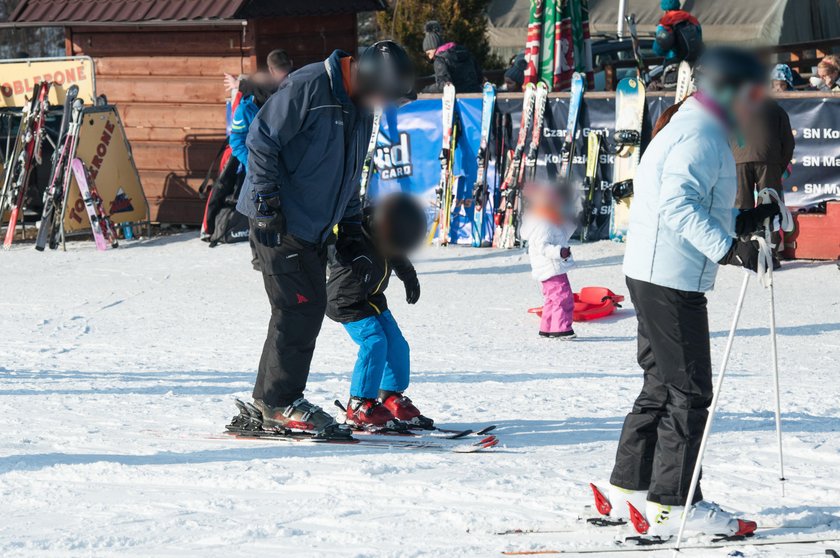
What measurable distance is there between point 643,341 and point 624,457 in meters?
0.42

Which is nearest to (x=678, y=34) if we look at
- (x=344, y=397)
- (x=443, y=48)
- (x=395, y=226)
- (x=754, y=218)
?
(x=443, y=48)

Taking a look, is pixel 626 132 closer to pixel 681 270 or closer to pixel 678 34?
pixel 678 34

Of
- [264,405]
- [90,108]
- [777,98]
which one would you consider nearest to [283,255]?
[264,405]

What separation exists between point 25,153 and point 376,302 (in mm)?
8160

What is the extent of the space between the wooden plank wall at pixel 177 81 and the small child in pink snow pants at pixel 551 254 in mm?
5800

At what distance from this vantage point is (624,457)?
4262mm

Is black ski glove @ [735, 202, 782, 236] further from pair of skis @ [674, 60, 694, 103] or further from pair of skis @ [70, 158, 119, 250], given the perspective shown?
pair of skis @ [70, 158, 119, 250]

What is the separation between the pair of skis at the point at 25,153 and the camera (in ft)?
41.2

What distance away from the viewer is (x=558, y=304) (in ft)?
26.5

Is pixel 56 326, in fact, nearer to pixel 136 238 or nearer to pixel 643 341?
pixel 136 238

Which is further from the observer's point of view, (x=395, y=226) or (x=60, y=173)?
(x=60, y=173)

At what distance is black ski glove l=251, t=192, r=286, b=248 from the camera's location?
202 inches

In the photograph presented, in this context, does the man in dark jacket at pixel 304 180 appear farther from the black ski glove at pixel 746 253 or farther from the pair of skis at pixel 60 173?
the pair of skis at pixel 60 173

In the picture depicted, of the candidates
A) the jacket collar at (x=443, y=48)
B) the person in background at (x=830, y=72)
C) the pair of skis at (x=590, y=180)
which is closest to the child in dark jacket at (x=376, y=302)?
the pair of skis at (x=590, y=180)
